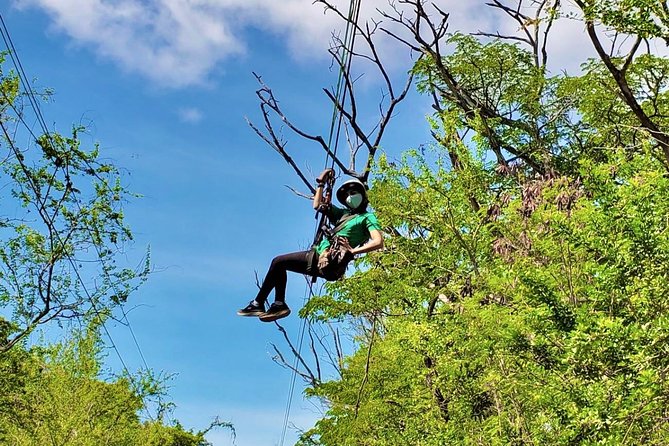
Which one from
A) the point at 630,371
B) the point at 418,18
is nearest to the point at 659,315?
the point at 630,371

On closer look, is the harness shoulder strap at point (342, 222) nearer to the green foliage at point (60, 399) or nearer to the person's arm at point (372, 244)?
the person's arm at point (372, 244)

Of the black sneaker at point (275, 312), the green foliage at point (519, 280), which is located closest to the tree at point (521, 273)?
the green foliage at point (519, 280)

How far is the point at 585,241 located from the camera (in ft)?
19.9

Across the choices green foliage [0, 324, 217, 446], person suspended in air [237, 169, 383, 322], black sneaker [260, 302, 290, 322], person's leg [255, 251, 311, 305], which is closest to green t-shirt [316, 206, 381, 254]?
person suspended in air [237, 169, 383, 322]

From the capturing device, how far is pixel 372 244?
6.17 metres

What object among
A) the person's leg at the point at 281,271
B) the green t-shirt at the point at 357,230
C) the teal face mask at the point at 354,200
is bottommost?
the person's leg at the point at 281,271

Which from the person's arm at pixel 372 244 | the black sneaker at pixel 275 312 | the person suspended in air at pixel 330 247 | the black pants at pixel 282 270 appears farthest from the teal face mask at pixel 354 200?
the black sneaker at pixel 275 312

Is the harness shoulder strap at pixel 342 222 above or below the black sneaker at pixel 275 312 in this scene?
above

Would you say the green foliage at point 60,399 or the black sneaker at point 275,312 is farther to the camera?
the green foliage at point 60,399

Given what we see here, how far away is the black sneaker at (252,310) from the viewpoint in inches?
254

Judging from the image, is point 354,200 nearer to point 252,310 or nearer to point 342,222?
point 342,222

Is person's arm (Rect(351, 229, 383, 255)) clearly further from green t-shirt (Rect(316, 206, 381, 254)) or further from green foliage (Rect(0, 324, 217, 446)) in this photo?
green foliage (Rect(0, 324, 217, 446))

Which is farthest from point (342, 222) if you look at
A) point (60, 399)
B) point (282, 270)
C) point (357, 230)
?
point (60, 399)

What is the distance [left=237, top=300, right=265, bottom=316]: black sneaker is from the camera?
254 inches
